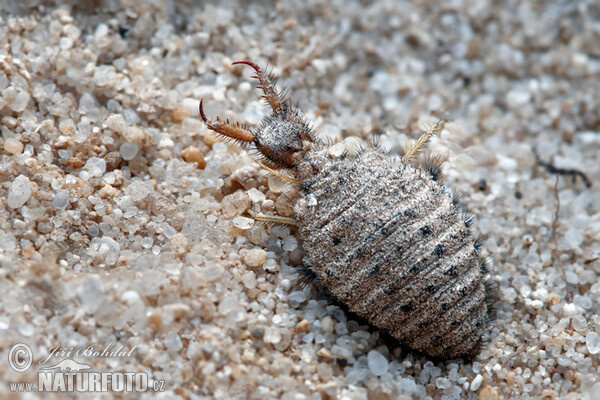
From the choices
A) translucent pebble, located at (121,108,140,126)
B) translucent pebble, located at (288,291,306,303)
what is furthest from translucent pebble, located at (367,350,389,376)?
Result: translucent pebble, located at (121,108,140,126)

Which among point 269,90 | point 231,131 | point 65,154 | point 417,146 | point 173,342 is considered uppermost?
point 417,146

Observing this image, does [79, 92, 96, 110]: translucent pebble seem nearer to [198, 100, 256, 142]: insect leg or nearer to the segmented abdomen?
[198, 100, 256, 142]: insect leg

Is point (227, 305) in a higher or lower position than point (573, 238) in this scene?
lower

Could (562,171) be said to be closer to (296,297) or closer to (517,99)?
(517,99)

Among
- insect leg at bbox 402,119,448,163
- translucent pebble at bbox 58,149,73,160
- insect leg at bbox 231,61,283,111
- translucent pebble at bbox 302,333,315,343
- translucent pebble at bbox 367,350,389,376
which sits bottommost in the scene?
translucent pebble at bbox 58,149,73,160

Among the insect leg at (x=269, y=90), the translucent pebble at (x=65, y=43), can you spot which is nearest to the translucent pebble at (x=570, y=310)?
the insect leg at (x=269, y=90)

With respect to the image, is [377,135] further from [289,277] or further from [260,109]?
[289,277]

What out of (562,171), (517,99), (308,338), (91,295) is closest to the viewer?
(91,295)

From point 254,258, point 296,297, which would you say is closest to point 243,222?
point 254,258
